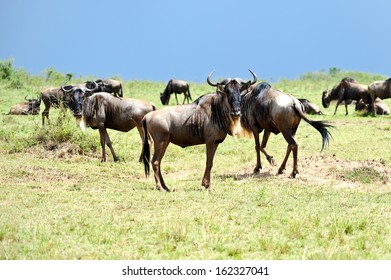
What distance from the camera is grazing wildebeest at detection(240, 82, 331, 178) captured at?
37.8 ft

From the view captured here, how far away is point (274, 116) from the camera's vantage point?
11.7 m

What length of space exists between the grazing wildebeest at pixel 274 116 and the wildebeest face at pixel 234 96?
2.37m

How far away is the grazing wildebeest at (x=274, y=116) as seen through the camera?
11.5 m

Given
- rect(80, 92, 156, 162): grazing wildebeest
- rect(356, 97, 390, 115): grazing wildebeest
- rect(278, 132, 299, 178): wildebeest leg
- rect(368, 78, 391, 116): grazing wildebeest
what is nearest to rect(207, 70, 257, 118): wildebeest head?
rect(278, 132, 299, 178): wildebeest leg

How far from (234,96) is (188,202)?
2.08 metres

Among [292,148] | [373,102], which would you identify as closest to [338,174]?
[292,148]

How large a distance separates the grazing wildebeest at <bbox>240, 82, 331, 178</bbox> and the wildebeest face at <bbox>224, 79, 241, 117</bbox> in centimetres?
237

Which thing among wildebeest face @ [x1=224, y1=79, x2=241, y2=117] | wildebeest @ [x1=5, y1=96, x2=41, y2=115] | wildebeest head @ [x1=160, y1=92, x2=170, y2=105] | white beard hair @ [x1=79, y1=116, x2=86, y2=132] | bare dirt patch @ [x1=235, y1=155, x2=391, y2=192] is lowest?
wildebeest head @ [x1=160, y1=92, x2=170, y2=105]

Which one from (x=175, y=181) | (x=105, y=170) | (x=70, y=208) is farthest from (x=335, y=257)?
(x=105, y=170)

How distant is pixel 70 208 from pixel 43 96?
12.8 metres

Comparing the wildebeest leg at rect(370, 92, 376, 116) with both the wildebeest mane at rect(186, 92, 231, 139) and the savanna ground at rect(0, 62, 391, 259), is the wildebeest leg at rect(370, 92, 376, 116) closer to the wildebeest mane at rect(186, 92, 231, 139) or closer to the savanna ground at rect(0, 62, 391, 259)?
the savanna ground at rect(0, 62, 391, 259)

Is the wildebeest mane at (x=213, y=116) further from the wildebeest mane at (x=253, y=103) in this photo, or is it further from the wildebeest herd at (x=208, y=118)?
the wildebeest mane at (x=253, y=103)

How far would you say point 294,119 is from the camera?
11.6 meters

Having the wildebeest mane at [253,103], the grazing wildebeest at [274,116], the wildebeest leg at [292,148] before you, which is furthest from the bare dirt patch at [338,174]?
the wildebeest mane at [253,103]
